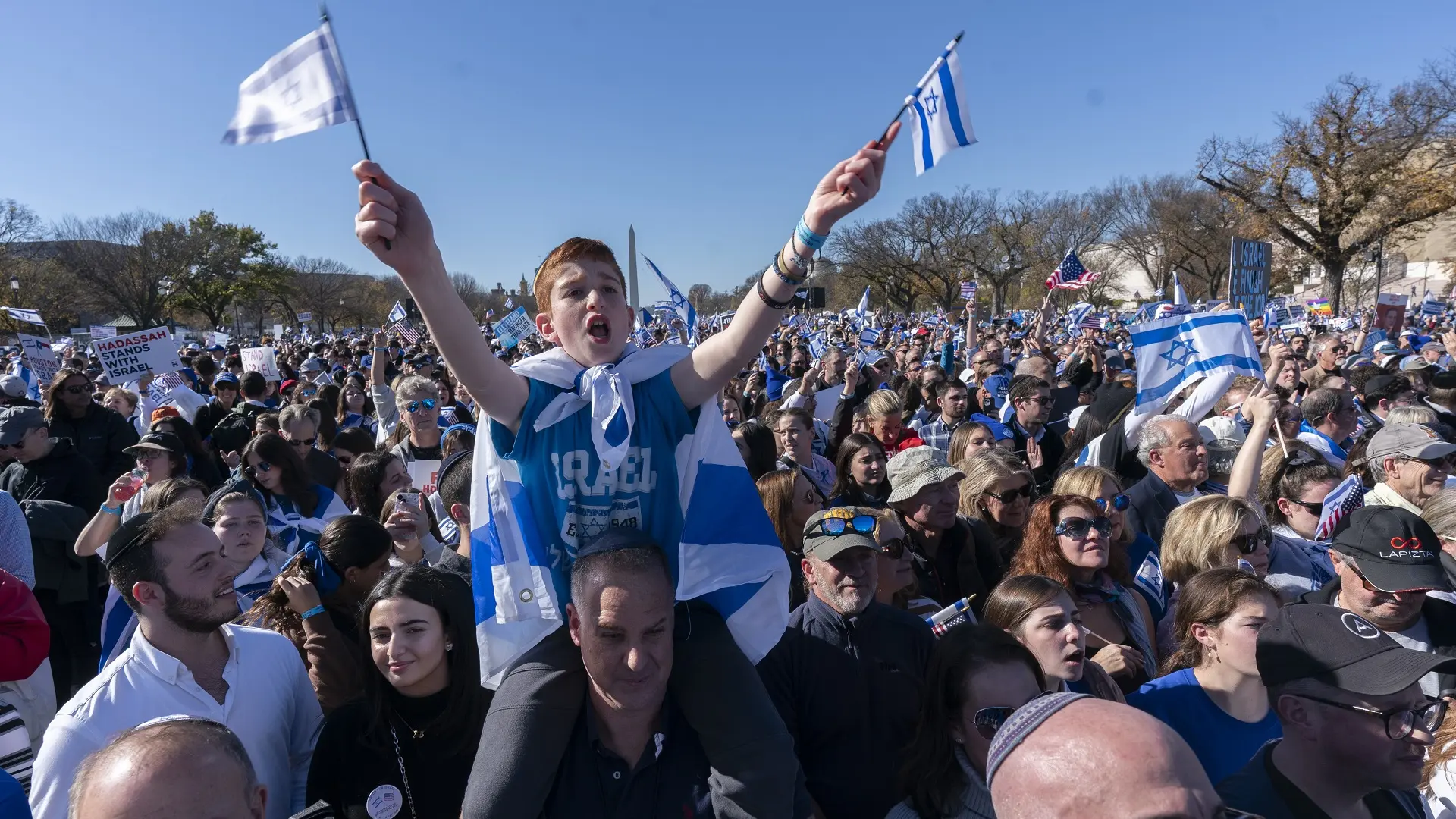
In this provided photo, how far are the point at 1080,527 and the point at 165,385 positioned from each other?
34.3ft

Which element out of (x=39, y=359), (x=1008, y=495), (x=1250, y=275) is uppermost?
(x=39, y=359)

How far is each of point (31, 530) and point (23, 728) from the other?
120 inches

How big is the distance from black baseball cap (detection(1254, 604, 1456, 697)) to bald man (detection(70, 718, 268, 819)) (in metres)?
2.71

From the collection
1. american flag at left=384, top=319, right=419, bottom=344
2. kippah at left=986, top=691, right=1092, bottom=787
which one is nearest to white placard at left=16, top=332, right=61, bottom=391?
american flag at left=384, top=319, right=419, bottom=344

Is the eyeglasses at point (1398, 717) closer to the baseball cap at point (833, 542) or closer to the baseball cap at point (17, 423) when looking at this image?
the baseball cap at point (833, 542)

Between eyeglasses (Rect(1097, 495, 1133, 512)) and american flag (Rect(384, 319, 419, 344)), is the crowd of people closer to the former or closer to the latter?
eyeglasses (Rect(1097, 495, 1133, 512))

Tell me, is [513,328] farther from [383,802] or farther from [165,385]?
[383,802]

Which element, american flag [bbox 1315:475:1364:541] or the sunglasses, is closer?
the sunglasses

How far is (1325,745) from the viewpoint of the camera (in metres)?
2.32

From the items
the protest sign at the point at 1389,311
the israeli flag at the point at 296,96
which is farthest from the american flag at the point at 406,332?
the protest sign at the point at 1389,311

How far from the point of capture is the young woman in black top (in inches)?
109

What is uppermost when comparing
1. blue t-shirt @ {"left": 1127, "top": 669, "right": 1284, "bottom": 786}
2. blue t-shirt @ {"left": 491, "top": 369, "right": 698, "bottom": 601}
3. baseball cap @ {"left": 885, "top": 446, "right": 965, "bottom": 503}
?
blue t-shirt @ {"left": 491, "top": 369, "right": 698, "bottom": 601}

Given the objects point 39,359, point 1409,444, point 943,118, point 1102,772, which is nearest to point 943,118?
point 943,118

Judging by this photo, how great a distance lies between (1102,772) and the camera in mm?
1469
